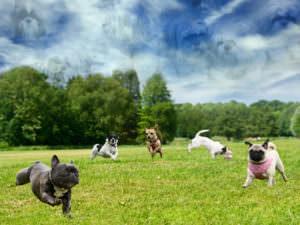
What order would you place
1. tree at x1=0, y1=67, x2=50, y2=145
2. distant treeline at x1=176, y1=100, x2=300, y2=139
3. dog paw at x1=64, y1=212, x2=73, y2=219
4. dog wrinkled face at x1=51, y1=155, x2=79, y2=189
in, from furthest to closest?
distant treeline at x1=176, y1=100, x2=300, y2=139 → tree at x1=0, y1=67, x2=50, y2=145 → dog paw at x1=64, y1=212, x2=73, y2=219 → dog wrinkled face at x1=51, y1=155, x2=79, y2=189

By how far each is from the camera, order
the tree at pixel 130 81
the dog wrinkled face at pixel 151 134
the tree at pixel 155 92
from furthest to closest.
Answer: the tree at pixel 130 81 < the tree at pixel 155 92 < the dog wrinkled face at pixel 151 134

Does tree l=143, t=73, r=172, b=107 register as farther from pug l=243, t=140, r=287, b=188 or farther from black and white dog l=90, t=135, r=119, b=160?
pug l=243, t=140, r=287, b=188

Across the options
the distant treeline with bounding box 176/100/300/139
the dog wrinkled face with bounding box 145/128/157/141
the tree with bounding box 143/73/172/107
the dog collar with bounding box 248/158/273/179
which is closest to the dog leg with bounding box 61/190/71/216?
the dog collar with bounding box 248/158/273/179

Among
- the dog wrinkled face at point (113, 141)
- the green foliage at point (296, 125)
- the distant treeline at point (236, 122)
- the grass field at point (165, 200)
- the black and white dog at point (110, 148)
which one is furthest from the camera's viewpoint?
the distant treeline at point (236, 122)

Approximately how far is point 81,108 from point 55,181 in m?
86.8

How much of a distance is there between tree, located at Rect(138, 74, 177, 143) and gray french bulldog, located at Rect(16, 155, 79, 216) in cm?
8298

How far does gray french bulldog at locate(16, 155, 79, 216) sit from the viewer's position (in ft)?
24.5

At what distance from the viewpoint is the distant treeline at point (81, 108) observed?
3287 inches

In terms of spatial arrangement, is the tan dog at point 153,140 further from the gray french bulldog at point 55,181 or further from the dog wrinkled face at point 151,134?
the gray french bulldog at point 55,181

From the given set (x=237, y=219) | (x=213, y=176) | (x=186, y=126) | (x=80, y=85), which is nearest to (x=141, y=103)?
(x=80, y=85)

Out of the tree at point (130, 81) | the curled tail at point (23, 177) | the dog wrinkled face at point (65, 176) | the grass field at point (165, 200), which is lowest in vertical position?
the grass field at point (165, 200)

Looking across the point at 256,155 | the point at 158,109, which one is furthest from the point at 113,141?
the point at 158,109

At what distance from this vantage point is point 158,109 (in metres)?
97.2

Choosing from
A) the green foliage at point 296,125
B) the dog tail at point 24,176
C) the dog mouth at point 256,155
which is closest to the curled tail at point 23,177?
the dog tail at point 24,176
